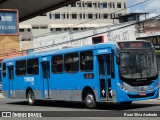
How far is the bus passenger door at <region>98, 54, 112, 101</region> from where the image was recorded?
62.3ft

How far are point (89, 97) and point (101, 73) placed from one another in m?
1.33

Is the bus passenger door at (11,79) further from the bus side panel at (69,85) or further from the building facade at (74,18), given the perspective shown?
the building facade at (74,18)

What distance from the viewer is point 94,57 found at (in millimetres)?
19672

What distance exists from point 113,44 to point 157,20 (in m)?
16.1

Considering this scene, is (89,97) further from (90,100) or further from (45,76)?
(45,76)

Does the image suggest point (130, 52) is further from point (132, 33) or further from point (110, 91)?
point (132, 33)

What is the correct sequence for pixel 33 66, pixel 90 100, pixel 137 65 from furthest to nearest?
pixel 33 66
pixel 90 100
pixel 137 65

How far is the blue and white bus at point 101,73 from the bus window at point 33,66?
49 cm

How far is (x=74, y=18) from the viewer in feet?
363

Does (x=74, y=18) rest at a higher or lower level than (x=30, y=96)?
higher

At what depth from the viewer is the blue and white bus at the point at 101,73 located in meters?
18.7

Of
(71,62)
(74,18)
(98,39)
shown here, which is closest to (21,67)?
(71,62)

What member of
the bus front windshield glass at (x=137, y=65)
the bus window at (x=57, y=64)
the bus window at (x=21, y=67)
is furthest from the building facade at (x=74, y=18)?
the bus front windshield glass at (x=137, y=65)

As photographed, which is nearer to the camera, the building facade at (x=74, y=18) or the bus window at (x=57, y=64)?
the bus window at (x=57, y=64)
